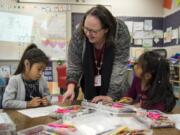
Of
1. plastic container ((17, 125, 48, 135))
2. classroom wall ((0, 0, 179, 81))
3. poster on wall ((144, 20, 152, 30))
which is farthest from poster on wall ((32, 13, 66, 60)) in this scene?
plastic container ((17, 125, 48, 135))

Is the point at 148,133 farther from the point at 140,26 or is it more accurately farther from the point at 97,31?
the point at 140,26

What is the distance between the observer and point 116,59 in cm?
173

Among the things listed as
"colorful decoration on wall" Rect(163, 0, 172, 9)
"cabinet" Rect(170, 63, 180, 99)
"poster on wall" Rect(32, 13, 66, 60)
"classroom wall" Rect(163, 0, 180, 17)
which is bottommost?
"cabinet" Rect(170, 63, 180, 99)

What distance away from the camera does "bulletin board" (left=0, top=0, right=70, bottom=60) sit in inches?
163

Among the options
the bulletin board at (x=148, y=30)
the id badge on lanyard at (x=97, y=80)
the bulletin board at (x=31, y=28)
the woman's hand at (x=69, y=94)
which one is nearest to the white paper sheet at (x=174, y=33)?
the bulletin board at (x=148, y=30)

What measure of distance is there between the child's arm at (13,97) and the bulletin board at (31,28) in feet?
8.36

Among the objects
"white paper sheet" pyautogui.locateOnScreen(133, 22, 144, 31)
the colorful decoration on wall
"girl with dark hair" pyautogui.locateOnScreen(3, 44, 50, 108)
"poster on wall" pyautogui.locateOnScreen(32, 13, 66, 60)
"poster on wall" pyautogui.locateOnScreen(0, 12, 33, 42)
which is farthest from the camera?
"white paper sheet" pyautogui.locateOnScreen(133, 22, 144, 31)

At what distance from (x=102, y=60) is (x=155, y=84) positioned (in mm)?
380

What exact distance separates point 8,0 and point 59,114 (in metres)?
3.39

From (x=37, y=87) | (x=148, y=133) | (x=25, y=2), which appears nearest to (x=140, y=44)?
(x=25, y=2)

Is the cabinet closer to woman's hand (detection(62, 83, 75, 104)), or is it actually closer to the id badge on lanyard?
the id badge on lanyard

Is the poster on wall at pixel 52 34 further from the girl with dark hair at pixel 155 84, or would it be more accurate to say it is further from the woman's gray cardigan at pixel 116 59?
the girl with dark hair at pixel 155 84

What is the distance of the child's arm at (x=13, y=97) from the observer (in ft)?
5.01

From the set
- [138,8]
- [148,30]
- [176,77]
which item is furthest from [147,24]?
[176,77]
